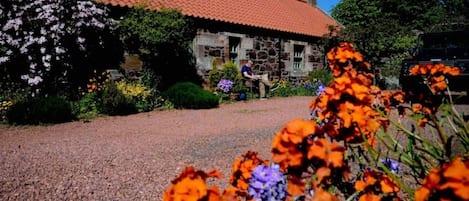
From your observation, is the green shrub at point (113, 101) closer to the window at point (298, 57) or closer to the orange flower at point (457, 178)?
the orange flower at point (457, 178)

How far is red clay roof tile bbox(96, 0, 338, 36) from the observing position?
42.0 ft

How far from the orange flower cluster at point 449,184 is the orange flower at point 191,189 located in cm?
53

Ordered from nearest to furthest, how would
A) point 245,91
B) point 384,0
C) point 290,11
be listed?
point 245,91
point 290,11
point 384,0

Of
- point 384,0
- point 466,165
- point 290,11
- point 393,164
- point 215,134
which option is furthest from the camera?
point 384,0

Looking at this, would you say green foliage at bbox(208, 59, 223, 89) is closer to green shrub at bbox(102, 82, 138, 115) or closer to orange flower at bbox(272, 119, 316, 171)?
green shrub at bbox(102, 82, 138, 115)

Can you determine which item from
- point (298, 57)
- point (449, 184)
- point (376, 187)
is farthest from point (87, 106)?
point (298, 57)

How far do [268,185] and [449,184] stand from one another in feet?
2.00

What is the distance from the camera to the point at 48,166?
14.2 ft

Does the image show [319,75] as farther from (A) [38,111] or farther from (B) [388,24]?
(A) [38,111]

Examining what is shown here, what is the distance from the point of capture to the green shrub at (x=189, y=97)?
10.1 metres

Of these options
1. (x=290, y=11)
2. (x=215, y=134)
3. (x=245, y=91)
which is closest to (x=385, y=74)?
(x=290, y=11)

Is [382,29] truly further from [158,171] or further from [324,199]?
[324,199]

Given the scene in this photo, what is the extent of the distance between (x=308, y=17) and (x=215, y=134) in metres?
16.1

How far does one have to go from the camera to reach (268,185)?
1.27 m
